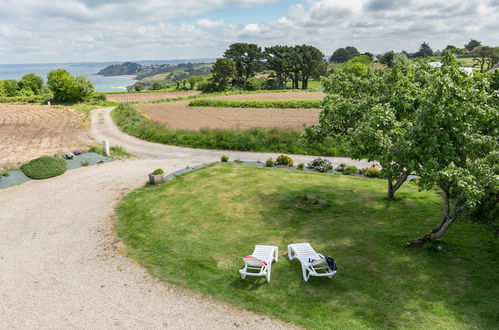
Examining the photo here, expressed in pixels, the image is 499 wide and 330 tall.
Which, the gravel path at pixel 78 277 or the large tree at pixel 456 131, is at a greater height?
the large tree at pixel 456 131

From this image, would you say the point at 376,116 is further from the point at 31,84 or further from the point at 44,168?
the point at 31,84

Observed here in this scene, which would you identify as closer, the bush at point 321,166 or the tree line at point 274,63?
the bush at point 321,166

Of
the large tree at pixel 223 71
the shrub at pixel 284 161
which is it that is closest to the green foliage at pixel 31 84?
the large tree at pixel 223 71

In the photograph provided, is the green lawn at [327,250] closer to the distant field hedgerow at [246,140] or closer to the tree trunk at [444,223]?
the tree trunk at [444,223]

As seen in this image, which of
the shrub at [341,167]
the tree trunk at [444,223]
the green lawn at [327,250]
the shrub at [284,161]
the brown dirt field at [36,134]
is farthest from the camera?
the brown dirt field at [36,134]

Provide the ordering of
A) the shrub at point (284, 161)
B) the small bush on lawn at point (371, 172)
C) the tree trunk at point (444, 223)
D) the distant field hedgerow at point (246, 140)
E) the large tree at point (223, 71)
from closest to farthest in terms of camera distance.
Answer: the tree trunk at point (444, 223), the small bush on lawn at point (371, 172), the shrub at point (284, 161), the distant field hedgerow at point (246, 140), the large tree at point (223, 71)

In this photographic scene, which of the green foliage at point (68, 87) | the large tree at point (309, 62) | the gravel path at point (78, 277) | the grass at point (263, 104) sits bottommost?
the gravel path at point (78, 277)

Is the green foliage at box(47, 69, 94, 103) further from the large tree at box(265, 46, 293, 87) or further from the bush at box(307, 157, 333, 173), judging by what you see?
the bush at box(307, 157, 333, 173)

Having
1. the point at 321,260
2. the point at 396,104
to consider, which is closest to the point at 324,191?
the point at 396,104

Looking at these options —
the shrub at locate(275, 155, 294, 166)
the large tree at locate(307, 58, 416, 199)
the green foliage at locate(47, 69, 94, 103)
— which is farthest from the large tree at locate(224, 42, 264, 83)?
the large tree at locate(307, 58, 416, 199)
